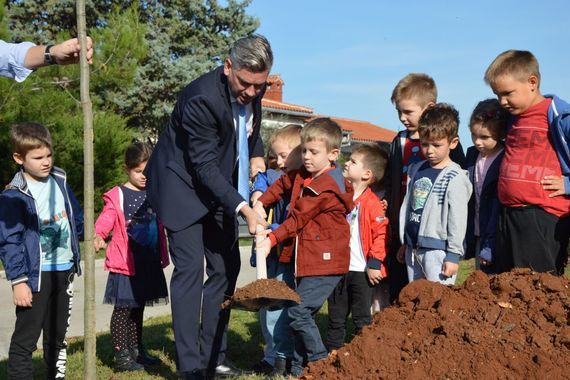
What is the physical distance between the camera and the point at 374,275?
5289 millimetres

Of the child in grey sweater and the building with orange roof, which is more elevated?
the building with orange roof

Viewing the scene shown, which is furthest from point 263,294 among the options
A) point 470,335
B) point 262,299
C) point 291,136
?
point 291,136

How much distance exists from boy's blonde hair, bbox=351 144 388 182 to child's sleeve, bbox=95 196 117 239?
198 cm

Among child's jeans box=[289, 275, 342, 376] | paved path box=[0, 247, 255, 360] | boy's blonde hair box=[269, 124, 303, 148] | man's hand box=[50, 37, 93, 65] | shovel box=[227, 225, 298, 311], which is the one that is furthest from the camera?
paved path box=[0, 247, 255, 360]

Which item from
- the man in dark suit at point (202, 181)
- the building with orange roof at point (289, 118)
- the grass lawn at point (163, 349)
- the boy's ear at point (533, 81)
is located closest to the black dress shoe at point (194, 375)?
the man in dark suit at point (202, 181)

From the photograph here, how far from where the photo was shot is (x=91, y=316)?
11.4 ft

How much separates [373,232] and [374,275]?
32cm

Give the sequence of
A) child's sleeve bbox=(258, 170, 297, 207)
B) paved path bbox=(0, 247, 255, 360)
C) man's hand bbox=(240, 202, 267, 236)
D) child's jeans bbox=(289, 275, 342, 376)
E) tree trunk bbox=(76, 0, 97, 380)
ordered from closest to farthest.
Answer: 1. tree trunk bbox=(76, 0, 97, 380)
2. man's hand bbox=(240, 202, 267, 236)
3. child's jeans bbox=(289, 275, 342, 376)
4. child's sleeve bbox=(258, 170, 297, 207)
5. paved path bbox=(0, 247, 255, 360)

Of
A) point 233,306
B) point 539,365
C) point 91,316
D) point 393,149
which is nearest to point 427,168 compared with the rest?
point 393,149

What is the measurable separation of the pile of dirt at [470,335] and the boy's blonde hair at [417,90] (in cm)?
197

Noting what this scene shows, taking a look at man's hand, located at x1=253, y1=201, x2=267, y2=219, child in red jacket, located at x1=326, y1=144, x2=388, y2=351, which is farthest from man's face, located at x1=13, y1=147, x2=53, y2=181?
child in red jacket, located at x1=326, y1=144, x2=388, y2=351

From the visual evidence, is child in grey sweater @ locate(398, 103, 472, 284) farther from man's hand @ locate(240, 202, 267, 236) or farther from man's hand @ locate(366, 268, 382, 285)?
man's hand @ locate(240, 202, 267, 236)

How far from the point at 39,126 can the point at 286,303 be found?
2083 mm

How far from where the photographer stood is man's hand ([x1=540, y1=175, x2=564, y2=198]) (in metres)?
4.32
